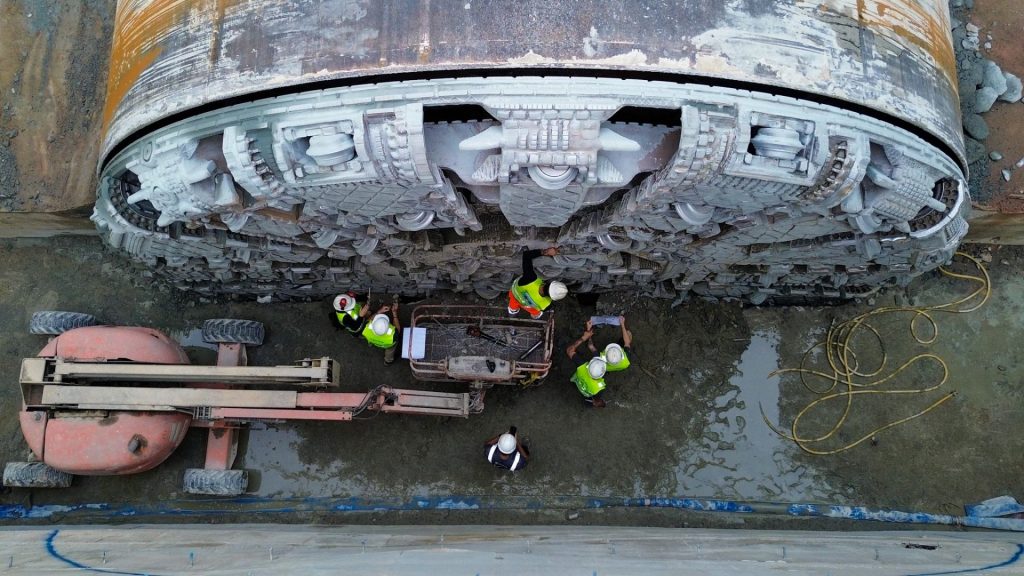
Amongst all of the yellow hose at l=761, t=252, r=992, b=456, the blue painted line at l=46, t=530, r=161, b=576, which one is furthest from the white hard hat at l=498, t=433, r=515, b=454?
the blue painted line at l=46, t=530, r=161, b=576

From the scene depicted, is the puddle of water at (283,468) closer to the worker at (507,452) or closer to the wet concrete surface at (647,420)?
the wet concrete surface at (647,420)

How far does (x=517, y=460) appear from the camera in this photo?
7207mm

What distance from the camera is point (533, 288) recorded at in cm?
698

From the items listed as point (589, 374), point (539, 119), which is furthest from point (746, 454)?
point (539, 119)

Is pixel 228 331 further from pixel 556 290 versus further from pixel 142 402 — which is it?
pixel 556 290

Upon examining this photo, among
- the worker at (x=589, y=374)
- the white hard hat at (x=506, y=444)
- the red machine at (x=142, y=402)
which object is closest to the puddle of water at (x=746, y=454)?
the worker at (x=589, y=374)

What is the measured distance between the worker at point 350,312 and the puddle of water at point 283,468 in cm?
142

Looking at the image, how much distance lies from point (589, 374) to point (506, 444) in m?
1.11

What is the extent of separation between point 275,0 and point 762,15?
357 cm

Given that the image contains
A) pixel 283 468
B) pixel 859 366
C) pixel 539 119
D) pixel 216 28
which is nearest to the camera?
pixel 539 119

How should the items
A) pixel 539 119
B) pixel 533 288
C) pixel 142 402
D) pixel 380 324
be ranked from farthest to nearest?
pixel 380 324 < pixel 533 288 < pixel 142 402 < pixel 539 119

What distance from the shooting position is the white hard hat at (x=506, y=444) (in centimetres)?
699

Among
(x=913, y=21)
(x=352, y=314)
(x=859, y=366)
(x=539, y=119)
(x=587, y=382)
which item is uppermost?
(x=913, y=21)

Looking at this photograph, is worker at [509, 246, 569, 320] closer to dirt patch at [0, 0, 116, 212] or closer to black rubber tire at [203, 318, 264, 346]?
black rubber tire at [203, 318, 264, 346]
